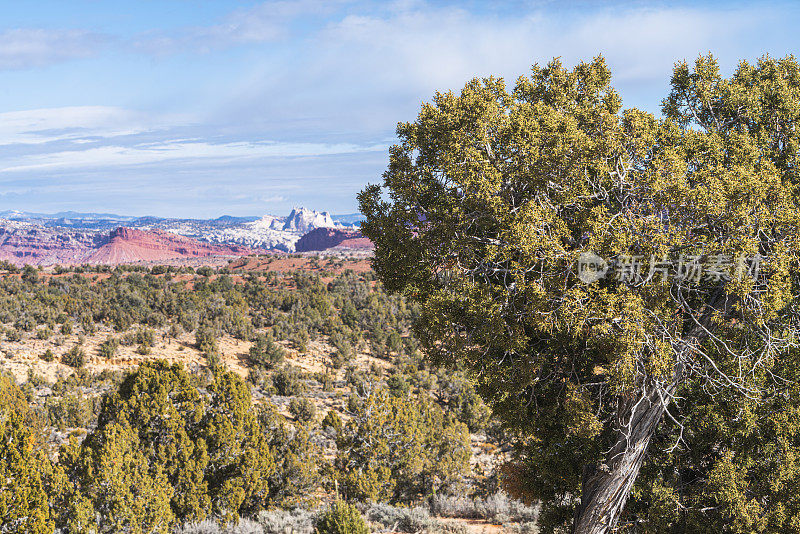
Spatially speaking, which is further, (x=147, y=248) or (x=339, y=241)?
(x=339, y=241)

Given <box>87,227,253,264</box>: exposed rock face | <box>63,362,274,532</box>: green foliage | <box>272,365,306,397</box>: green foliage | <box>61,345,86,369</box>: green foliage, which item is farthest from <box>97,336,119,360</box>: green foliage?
<box>87,227,253,264</box>: exposed rock face

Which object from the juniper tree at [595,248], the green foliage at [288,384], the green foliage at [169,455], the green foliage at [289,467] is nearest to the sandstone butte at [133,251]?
the green foliage at [288,384]

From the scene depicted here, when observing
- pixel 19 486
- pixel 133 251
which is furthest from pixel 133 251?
pixel 19 486

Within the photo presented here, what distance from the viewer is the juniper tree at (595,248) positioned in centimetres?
740

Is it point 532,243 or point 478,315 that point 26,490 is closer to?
point 478,315

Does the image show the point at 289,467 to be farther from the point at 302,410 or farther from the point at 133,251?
the point at 133,251

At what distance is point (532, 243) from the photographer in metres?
7.37

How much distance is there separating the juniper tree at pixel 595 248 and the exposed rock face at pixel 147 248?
6689 inches

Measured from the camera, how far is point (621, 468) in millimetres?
8867

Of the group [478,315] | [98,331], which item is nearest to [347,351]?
[98,331]

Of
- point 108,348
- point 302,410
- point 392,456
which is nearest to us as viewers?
point 392,456

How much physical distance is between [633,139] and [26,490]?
534 inches

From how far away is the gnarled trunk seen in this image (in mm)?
8750

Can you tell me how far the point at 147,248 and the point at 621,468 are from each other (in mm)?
190289
